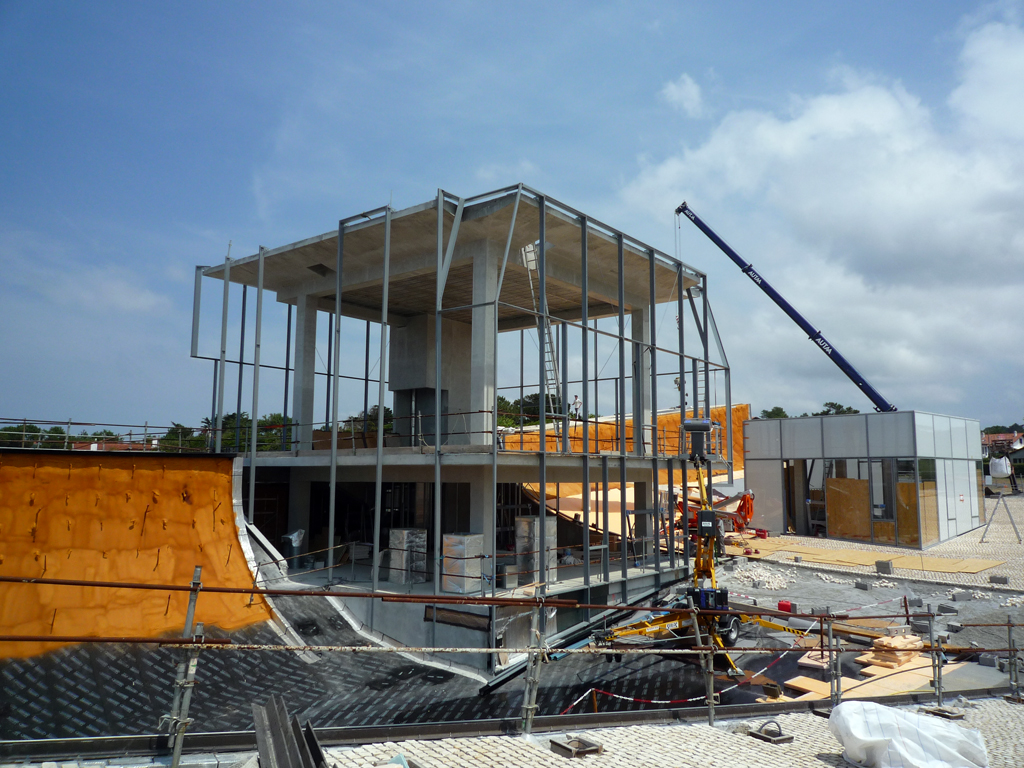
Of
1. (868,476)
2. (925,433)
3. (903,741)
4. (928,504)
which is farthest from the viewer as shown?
(868,476)

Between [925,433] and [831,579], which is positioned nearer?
[831,579]

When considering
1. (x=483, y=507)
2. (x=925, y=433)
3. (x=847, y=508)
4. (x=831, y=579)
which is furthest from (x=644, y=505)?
(x=925, y=433)

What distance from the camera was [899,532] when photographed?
2773 centimetres

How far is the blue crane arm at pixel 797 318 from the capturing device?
1576 inches

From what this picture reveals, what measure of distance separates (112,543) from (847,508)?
2797 cm

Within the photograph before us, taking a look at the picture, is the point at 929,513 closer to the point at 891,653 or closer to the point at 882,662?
the point at 891,653

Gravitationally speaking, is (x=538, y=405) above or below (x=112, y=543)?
above

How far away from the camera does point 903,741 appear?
5129 mm

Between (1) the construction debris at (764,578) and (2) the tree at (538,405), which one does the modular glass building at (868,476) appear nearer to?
(1) the construction debris at (764,578)

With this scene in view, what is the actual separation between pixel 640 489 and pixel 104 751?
1912 centimetres

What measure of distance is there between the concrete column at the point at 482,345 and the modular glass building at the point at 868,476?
64.9ft

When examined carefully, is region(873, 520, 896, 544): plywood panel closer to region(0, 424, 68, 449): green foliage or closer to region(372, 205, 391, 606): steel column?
region(372, 205, 391, 606): steel column

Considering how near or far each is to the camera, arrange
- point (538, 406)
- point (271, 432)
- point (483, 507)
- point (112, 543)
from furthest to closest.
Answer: point (271, 432)
point (538, 406)
point (483, 507)
point (112, 543)

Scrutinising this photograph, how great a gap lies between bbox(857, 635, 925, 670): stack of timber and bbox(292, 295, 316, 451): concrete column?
15554mm
